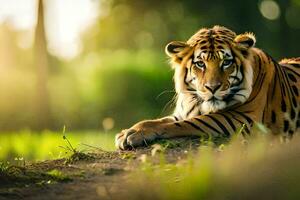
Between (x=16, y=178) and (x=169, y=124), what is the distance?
2231 millimetres

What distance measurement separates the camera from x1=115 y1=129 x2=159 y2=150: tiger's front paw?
28.9ft

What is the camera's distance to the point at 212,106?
9.40m

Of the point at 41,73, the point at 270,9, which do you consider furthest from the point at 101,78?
the point at 270,9

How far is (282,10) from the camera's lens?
143 feet

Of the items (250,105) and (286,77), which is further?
(286,77)

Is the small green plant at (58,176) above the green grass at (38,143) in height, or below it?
above

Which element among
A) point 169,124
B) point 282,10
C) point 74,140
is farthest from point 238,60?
point 282,10

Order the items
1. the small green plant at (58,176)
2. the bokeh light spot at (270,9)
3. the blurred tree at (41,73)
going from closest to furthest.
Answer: the small green plant at (58,176), the blurred tree at (41,73), the bokeh light spot at (270,9)

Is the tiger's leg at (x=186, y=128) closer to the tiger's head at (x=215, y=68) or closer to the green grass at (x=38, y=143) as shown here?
→ the tiger's head at (x=215, y=68)

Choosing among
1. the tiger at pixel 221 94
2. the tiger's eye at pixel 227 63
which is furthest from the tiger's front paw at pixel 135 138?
the tiger's eye at pixel 227 63

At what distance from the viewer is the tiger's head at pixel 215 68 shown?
933 cm

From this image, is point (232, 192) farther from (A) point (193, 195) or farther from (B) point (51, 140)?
(B) point (51, 140)

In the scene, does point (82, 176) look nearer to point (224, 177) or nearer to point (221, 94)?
point (224, 177)

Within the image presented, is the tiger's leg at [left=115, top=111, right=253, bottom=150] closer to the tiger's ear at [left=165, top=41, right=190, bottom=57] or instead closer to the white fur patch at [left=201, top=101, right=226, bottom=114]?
the white fur patch at [left=201, top=101, right=226, bottom=114]
